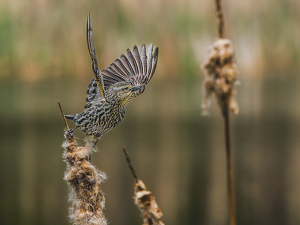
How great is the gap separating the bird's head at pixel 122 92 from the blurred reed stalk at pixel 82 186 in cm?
23

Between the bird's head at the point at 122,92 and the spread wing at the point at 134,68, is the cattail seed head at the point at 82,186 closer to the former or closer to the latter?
the bird's head at the point at 122,92

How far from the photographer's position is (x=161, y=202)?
47.0 feet

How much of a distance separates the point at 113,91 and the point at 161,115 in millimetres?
18645

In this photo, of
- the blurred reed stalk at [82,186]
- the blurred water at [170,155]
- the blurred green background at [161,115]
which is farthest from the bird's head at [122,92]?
the blurred water at [170,155]

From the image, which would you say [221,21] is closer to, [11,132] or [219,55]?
[219,55]

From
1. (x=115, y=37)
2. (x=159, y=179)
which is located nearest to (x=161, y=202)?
(x=159, y=179)

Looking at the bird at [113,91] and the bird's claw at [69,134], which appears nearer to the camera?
the bird's claw at [69,134]

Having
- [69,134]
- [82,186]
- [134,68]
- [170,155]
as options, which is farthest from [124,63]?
[170,155]

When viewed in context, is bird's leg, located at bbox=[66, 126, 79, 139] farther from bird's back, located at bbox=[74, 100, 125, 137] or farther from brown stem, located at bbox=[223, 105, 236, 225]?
brown stem, located at bbox=[223, 105, 236, 225]

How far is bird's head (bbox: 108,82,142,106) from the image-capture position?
5.13ft

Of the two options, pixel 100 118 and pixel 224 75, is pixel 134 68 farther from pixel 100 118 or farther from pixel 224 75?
pixel 224 75

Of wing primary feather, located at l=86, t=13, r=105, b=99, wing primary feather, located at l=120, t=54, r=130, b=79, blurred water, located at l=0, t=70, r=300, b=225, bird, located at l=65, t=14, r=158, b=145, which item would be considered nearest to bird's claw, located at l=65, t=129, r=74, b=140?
bird, located at l=65, t=14, r=158, b=145

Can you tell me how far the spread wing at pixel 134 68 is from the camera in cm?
168

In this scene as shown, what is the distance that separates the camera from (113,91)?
1570mm
